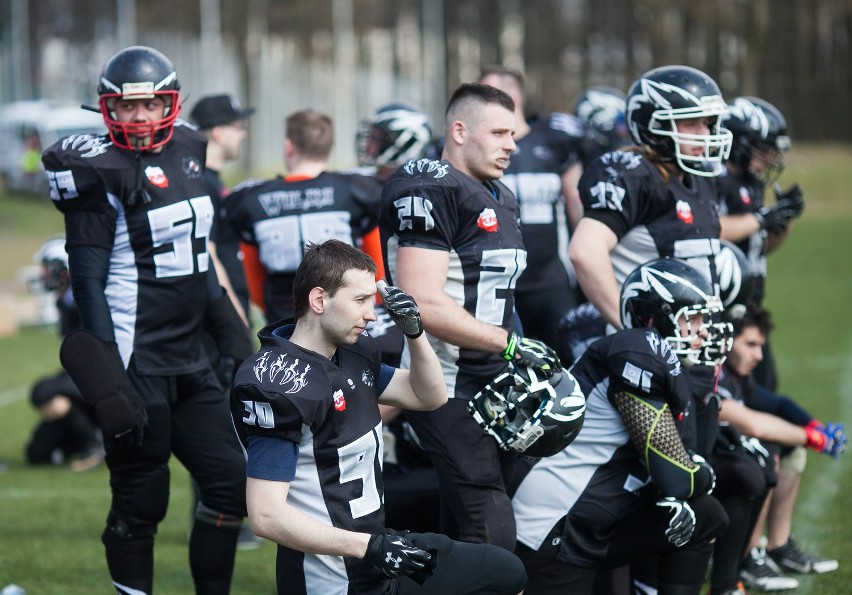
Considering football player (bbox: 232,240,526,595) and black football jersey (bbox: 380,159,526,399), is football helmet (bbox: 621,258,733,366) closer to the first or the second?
black football jersey (bbox: 380,159,526,399)

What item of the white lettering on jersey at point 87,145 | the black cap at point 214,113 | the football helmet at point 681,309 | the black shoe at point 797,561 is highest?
the black cap at point 214,113

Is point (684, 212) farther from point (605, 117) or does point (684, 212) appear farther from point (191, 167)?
point (605, 117)

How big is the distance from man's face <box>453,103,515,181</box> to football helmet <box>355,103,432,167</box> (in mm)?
2197

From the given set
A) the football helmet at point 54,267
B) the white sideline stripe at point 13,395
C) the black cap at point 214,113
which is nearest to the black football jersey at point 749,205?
the black cap at point 214,113

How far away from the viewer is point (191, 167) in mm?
4977

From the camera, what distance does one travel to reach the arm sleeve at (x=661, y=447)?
4387mm

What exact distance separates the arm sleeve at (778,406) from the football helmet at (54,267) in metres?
3.85

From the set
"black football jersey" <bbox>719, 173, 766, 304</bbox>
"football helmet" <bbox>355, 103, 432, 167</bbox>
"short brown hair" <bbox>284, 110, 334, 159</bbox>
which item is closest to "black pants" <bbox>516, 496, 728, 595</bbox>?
"black football jersey" <bbox>719, 173, 766, 304</bbox>

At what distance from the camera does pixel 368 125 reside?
290 inches

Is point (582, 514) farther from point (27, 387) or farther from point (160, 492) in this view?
point (27, 387)

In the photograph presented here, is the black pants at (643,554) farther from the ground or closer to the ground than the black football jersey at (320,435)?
closer to the ground

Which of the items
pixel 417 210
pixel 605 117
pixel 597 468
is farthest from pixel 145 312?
pixel 605 117

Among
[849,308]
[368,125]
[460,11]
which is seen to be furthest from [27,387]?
[460,11]

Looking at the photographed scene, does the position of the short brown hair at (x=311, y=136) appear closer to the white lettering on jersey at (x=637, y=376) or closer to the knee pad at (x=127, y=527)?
the knee pad at (x=127, y=527)
